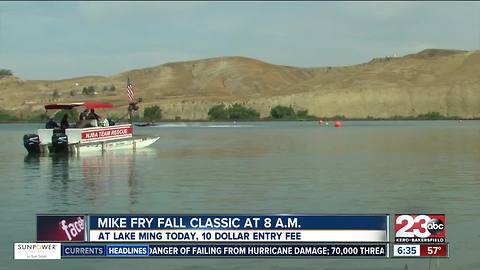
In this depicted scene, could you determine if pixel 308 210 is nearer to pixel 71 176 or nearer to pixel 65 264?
pixel 65 264

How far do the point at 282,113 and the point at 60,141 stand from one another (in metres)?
143

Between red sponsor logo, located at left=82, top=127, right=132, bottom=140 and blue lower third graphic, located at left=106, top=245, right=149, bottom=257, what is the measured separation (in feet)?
122

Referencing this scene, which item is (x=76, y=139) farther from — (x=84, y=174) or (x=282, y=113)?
(x=282, y=113)

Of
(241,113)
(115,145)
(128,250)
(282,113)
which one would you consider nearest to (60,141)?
(115,145)

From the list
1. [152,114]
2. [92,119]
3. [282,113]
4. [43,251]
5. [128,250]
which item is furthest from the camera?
[152,114]

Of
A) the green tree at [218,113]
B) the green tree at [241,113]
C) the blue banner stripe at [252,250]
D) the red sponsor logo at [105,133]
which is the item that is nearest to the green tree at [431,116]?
the green tree at [241,113]

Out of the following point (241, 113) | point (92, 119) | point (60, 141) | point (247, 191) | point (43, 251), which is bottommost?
point (247, 191)

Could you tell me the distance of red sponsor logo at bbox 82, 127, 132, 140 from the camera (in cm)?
4703

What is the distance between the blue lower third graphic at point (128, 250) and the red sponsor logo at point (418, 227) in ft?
10.9

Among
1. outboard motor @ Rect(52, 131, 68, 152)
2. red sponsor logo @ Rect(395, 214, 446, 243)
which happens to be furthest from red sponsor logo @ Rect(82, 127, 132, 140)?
red sponsor logo @ Rect(395, 214, 446, 243)

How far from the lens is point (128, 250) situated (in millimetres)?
10250

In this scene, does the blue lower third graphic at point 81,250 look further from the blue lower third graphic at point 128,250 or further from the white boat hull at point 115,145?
the white boat hull at point 115,145

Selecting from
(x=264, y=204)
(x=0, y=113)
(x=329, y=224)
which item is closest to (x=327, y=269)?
(x=329, y=224)

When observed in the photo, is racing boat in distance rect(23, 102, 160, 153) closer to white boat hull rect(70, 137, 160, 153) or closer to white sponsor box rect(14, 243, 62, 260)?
white boat hull rect(70, 137, 160, 153)
